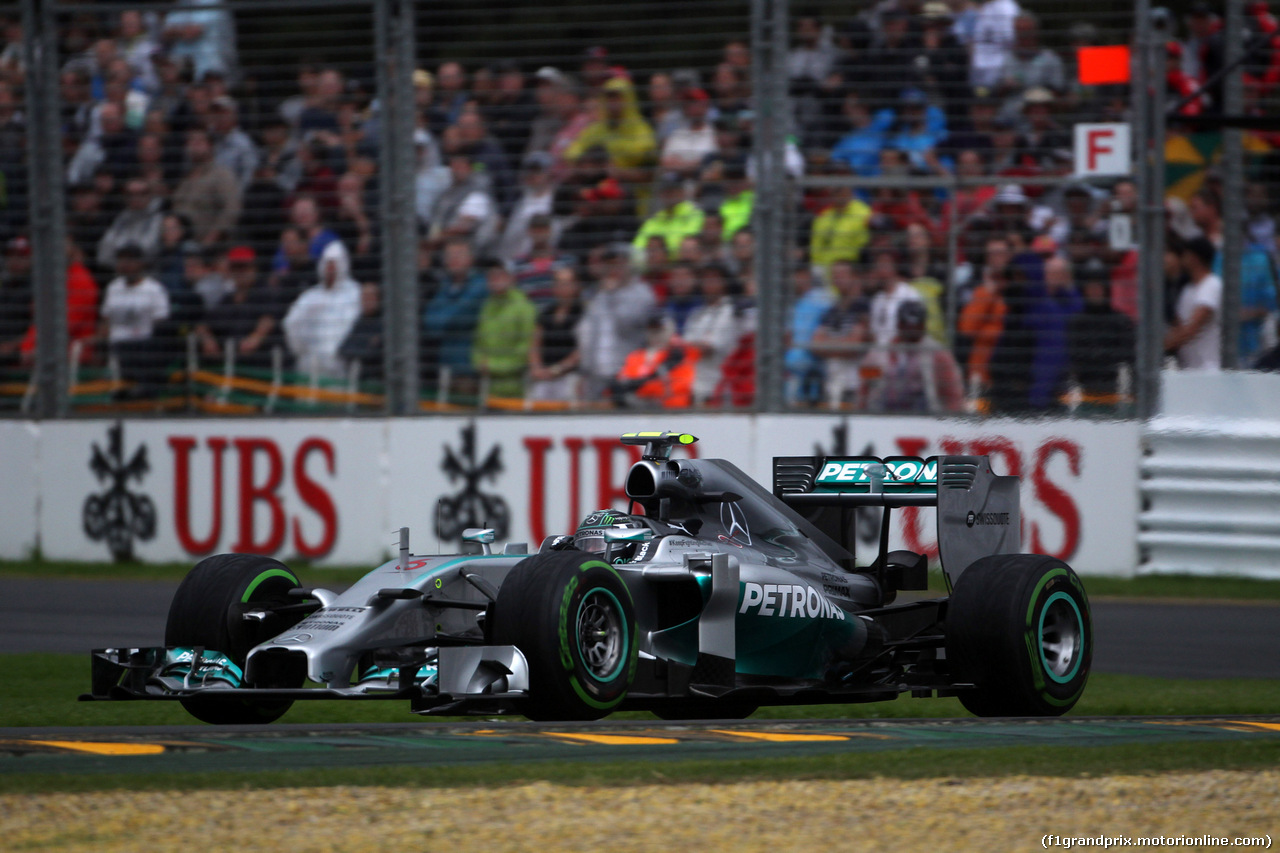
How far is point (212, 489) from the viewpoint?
13.7m

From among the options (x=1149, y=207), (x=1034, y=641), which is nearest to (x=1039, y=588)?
(x=1034, y=641)

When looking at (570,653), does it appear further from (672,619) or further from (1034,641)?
(1034,641)

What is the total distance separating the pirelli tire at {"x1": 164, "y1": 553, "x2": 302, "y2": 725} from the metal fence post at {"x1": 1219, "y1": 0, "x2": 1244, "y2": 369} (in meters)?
7.36

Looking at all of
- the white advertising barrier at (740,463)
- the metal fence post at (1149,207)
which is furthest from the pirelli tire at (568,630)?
the metal fence post at (1149,207)

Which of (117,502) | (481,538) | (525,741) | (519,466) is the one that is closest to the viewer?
(525,741)

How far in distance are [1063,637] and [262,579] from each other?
2.97 metres

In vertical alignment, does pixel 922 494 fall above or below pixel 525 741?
above

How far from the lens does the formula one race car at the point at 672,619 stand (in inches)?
237

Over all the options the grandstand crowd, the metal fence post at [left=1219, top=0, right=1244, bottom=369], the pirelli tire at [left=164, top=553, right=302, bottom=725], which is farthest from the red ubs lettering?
the pirelli tire at [left=164, top=553, right=302, bottom=725]

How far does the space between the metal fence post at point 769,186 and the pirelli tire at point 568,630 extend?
6.53 meters

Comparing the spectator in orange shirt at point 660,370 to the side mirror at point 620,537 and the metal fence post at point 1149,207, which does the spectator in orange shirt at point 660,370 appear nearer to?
the metal fence post at point 1149,207

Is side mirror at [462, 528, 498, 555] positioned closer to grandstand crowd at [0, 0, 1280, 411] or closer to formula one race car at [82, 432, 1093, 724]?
formula one race car at [82, 432, 1093, 724]

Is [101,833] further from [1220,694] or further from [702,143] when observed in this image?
[702,143]

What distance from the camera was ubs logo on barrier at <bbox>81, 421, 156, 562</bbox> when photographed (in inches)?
548
